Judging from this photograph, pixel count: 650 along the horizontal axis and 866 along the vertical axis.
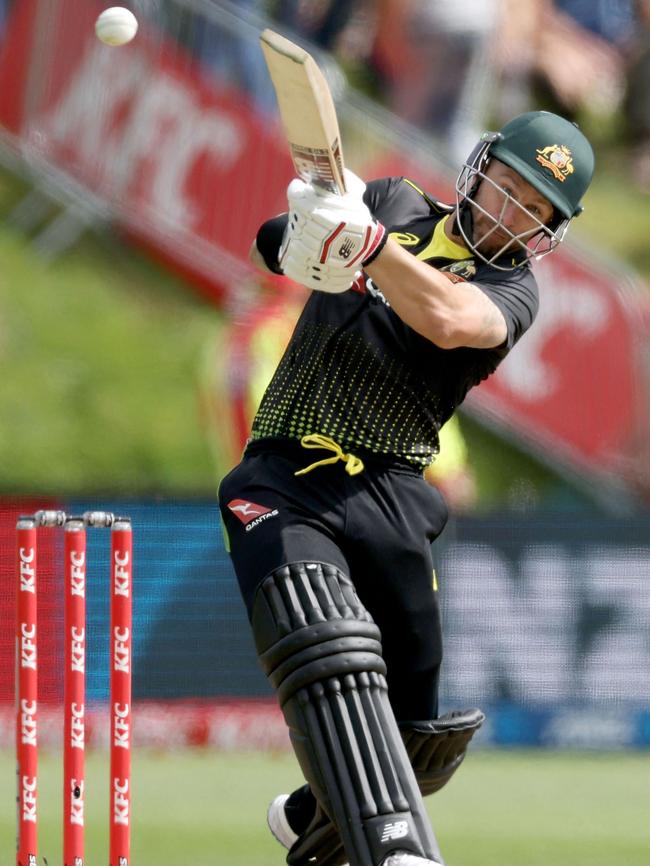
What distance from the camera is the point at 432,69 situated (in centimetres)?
1234

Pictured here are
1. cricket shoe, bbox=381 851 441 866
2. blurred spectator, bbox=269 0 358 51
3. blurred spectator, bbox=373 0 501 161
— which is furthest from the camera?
blurred spectator, bbox=269 0 358 51

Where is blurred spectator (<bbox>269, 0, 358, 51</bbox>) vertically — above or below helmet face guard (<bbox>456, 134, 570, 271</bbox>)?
above

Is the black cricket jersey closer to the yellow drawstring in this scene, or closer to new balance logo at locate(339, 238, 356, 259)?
the yellow drawstring

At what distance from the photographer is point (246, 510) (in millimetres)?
3459

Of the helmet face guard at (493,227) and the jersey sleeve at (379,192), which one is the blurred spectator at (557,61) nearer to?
the jersey sleeve at (379,192)

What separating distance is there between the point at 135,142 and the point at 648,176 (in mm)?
4314

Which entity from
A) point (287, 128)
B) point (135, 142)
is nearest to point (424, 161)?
point (135, 142)

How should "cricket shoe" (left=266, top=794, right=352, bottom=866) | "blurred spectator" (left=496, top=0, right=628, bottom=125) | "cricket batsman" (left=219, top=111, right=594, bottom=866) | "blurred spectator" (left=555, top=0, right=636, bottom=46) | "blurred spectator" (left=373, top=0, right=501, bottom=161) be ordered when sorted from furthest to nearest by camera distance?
"blurred spectator" (left=555, top=0, right=636, bottom=46) → "blurred spectator" (left=496, top=0, right=628, bottom=125) → "blurred spectator" (left=373, top=0, right=501, bottom=161) → "cricket shoe" (left=266, top=794, right=352, bottom=866) → "cricket batsman" (left=219, top=111, right=594, bottom=866)

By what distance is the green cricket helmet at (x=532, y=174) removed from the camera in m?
3.48

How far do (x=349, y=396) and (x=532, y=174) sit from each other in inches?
24.6

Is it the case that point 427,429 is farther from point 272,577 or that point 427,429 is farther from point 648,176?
point 648,176

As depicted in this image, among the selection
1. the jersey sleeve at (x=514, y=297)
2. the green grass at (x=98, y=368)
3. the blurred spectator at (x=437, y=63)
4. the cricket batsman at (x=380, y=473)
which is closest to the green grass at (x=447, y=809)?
the cricket batsman at (x=380, y=473)

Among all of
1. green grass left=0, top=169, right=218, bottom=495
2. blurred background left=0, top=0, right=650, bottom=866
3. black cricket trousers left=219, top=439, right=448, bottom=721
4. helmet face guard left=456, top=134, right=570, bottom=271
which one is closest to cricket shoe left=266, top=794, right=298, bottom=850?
black cricket trousers left=219, top=439, right=448, bottom=721

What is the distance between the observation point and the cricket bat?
278 cm
